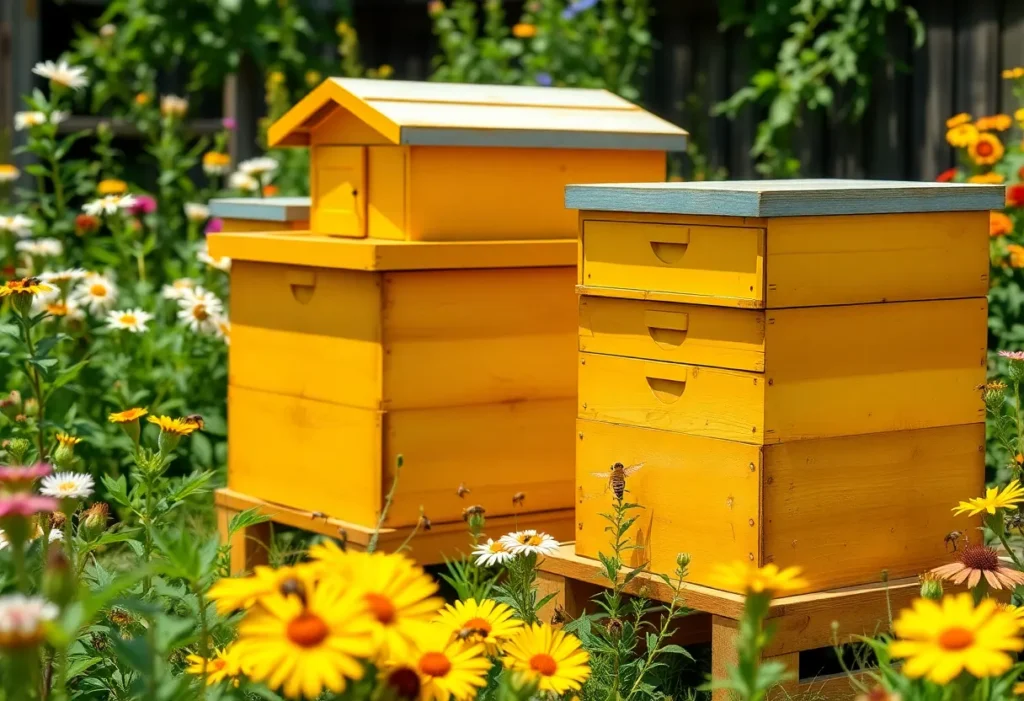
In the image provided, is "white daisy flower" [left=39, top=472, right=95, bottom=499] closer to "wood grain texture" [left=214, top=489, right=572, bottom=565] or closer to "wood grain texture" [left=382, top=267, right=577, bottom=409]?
"wood grain texture" [left=214, top=489, right=572, bottom=565]

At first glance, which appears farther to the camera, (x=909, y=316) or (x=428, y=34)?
(x=428, y=34)

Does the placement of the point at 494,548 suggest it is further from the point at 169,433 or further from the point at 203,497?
the point at 203,497

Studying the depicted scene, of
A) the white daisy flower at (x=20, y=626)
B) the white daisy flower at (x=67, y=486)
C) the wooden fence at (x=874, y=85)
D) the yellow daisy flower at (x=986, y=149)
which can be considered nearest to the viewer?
the white daisy flower at (x=20, y=626)

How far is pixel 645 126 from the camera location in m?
3.88

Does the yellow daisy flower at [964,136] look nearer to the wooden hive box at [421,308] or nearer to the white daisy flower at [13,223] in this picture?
the wooden hive box at [421,308]

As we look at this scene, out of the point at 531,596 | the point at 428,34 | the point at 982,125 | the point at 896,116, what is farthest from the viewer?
the point at 428,34

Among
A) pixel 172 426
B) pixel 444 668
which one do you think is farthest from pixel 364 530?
pixel 444 668

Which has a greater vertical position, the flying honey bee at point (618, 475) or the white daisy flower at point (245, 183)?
the white daisy flower at point (245, 183)

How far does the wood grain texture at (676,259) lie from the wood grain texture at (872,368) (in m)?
0.10

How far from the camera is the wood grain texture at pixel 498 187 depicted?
3.55m

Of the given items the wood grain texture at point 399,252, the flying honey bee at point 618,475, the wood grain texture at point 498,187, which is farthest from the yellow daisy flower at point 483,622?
the wood grain texture at point 498,187

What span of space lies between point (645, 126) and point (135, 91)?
4634 mm

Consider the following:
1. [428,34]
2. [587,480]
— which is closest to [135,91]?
[428,34]

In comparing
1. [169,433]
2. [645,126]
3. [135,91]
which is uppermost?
[135,91]
